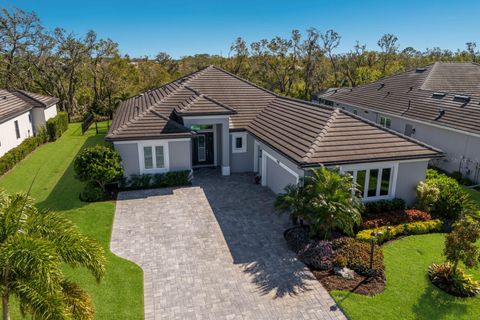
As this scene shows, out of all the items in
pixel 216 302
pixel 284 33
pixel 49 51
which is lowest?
pixel 216 302

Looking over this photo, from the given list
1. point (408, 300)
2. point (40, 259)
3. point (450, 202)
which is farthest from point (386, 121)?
point (40, 259)

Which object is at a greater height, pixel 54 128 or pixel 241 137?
pixel 241 137

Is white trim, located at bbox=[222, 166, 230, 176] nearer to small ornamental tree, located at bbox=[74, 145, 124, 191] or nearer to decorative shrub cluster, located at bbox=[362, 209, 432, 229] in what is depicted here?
small ornamental tree, located at bbox=[74, 145, 124, 191]

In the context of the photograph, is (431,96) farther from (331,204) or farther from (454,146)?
(331,204)

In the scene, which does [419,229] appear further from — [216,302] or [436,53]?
[436,53]

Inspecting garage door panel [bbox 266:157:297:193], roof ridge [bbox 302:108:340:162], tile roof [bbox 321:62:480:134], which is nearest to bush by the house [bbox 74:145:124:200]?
garage door panel [bbox 266:157:297:193]

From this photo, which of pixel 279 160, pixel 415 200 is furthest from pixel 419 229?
pixel 279 160

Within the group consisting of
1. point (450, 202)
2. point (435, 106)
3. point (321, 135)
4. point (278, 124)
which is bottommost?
point (450, 202)
